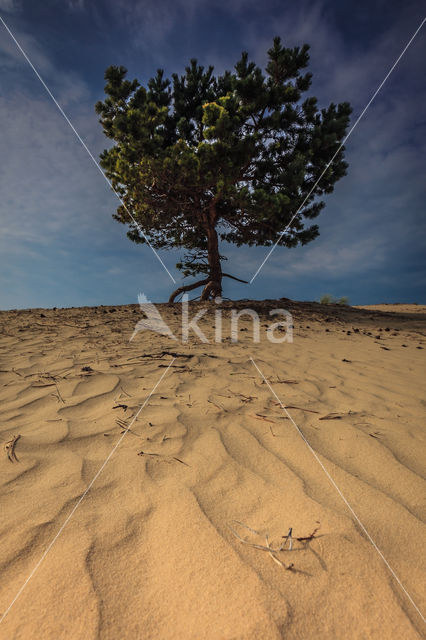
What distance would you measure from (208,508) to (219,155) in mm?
8221

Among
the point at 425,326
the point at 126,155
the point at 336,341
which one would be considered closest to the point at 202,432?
the point at 336,341

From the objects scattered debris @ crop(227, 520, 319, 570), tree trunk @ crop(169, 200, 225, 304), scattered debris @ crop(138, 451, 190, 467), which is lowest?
scattered debris @ crop(227, 520, 319, 570)

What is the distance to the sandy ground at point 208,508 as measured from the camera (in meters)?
0.85

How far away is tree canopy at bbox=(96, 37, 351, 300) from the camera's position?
7719mm

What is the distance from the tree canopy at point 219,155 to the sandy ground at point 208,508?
6.87 m

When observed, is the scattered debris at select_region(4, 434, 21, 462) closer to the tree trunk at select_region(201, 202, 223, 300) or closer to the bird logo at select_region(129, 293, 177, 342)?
the bird logo at select_region(129, 293, 177, 342)

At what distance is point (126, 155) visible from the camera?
8.14m

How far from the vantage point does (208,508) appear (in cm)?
124

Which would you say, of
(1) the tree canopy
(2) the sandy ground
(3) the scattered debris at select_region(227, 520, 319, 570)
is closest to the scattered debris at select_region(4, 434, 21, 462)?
(2) the sandy ground

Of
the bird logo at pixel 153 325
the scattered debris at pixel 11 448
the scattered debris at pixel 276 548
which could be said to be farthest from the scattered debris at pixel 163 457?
the bird logo at pixel 153 325

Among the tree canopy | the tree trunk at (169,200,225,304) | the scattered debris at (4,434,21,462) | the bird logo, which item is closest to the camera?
the scattered debris at (4,434,21,462)

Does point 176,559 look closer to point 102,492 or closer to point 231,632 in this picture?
point 231,632

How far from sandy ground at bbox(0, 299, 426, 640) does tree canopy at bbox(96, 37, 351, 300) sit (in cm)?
687

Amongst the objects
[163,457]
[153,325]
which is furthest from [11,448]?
[153,325]
